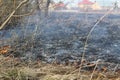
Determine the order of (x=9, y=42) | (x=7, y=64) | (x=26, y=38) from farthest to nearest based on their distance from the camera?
(x=26, y=38)
(x=9, y=42)
(x=7, y=64)

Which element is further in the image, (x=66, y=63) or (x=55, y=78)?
(x=66, y=63)

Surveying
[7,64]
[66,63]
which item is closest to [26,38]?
[66,63]

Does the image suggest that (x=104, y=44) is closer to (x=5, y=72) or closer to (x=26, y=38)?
(x=26, y=38)

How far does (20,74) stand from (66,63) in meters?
5.46

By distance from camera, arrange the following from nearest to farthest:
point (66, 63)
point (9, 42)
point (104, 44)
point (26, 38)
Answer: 1. point (66, 63)
2. point (9, 42)
3. point (26, 38)
4. point (104, 44)

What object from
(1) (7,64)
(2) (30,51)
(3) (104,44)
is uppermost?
(1) (7,64)

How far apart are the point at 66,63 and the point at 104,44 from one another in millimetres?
7702

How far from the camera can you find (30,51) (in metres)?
17.8

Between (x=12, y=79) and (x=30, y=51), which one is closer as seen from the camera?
(x=12, y=79)

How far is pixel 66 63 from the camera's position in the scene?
15.2m

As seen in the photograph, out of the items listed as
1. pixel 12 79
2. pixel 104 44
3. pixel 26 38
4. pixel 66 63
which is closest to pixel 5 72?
pixel 12 79

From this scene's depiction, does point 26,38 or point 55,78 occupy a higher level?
point 55,78

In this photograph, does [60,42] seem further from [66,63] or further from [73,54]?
[66,63]

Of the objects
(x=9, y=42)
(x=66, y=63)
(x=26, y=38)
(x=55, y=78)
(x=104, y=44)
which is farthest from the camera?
(x=104, y=44)
